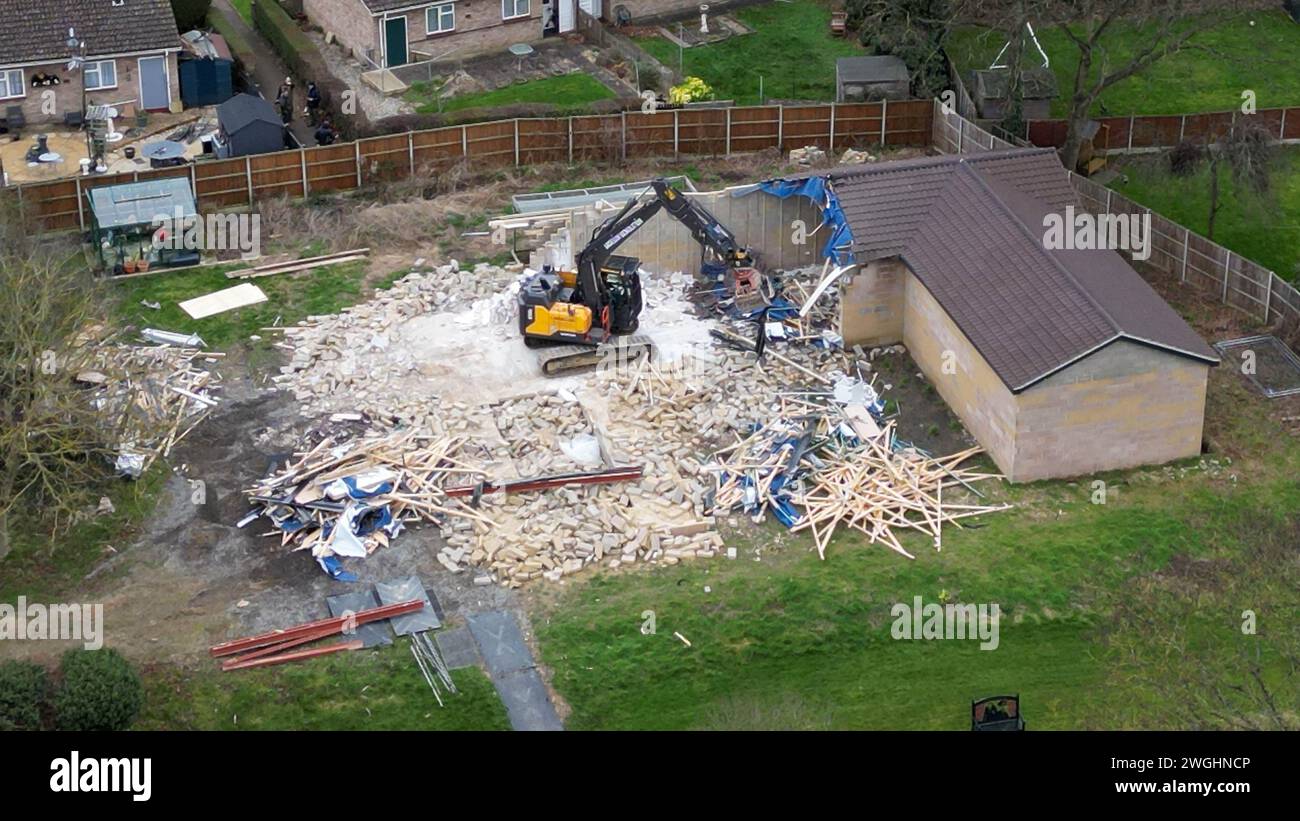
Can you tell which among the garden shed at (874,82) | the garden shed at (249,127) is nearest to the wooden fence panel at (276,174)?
the garden shed at (249,127)

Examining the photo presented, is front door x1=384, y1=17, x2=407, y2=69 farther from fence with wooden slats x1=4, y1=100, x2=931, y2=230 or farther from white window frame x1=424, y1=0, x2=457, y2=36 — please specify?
fence with wooden slats x1=4, y1=100, x2=931, y2=230

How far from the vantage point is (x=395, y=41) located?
59.8m

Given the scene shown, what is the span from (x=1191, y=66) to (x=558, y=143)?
22312 mm

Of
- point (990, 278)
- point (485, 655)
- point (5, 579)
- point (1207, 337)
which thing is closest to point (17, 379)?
point (5, 579)

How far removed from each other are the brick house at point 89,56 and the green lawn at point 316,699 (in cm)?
2961

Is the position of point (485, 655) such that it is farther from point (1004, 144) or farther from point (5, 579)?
point (1004, 144)

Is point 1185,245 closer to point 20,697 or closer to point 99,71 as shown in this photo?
point 20,697

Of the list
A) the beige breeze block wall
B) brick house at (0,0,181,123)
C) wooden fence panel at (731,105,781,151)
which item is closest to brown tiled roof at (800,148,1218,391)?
the beige breeze block wall

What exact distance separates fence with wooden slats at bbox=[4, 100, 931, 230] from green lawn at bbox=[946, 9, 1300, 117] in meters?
5.48

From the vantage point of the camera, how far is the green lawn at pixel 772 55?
5869 cm

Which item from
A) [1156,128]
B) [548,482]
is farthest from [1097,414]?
[1156,128]

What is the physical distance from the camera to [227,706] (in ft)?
105

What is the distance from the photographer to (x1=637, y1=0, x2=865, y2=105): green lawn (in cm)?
5869

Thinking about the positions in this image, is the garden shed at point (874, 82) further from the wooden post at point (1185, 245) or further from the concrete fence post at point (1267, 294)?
the concrete fence post at point (1267, 294)
